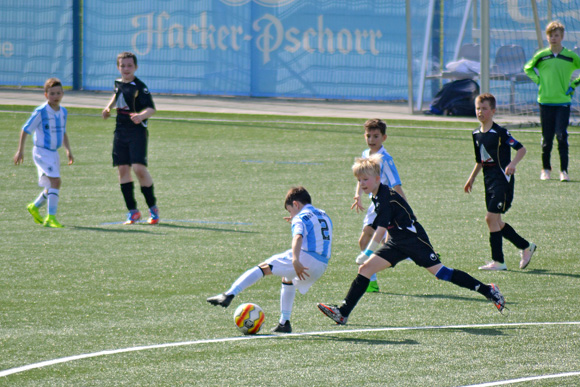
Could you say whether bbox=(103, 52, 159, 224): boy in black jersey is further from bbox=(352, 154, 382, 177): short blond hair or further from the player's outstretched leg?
bbox=(352, 154, 382, 177): short blond hair

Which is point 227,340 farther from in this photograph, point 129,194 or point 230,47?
point 230,47

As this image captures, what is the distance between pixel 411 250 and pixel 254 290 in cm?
159

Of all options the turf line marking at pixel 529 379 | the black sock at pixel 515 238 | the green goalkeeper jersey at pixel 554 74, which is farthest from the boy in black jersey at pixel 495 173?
the green goalkeeper jersey at pixel 554 74

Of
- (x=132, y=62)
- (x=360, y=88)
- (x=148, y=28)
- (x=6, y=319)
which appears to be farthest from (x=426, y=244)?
(x=148, y=28)

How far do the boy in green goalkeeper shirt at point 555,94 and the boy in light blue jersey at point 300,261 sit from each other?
8.34 meters

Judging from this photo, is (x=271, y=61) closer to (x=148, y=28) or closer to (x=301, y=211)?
(x=148, y=28)

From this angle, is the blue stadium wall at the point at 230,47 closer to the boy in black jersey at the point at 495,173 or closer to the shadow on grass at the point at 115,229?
the shadow on grass at the point at 115,229

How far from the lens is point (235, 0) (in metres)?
29.6

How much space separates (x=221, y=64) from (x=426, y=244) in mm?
22989

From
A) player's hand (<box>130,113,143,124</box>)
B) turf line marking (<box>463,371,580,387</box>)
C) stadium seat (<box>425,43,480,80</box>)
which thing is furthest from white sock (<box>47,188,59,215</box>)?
stadium seat (<box>425,43,480,80</box>)

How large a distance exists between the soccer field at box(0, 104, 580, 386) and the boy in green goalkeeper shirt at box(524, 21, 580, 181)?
466mm

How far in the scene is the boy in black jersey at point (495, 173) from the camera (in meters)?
8.90

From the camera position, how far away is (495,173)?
29.5 feet

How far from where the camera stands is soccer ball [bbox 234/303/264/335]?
263 inches
